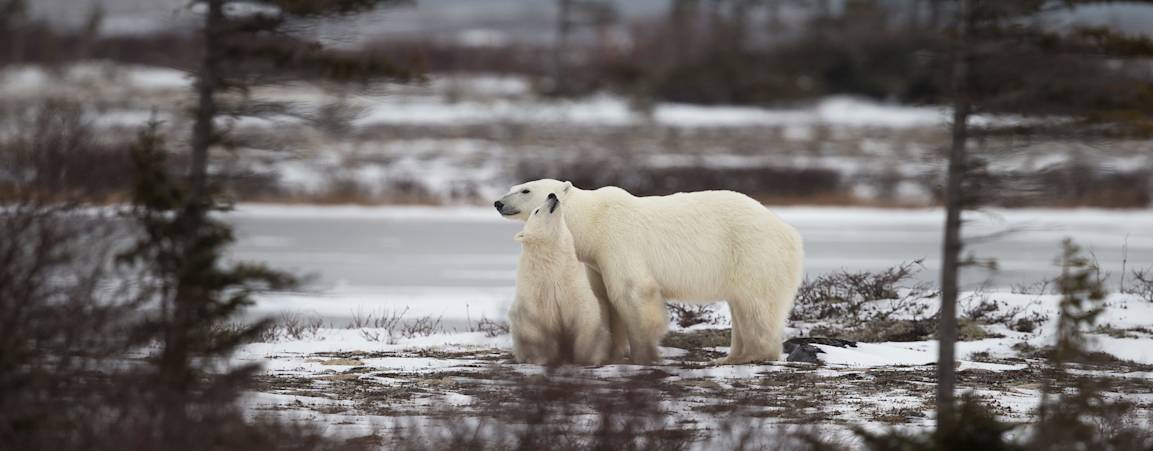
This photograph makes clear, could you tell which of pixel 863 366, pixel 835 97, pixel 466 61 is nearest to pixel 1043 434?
pixel 863 366

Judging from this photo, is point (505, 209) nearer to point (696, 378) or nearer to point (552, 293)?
point (552, 293)

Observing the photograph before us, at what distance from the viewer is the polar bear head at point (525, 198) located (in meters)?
7.65

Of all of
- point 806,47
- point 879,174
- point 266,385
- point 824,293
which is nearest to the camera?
point 266,385

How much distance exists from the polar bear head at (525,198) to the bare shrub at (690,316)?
7.14 ft

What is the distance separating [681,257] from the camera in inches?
300

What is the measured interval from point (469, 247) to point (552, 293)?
371 inches

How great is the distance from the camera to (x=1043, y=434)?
4305 mm

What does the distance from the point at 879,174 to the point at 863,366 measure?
1846 centimetres

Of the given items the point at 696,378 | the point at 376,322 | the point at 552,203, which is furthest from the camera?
the point at 376,322

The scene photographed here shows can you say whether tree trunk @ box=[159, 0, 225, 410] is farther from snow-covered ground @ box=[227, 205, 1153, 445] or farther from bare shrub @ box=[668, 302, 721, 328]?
bare shrub @ box=[668, 302, 721, 328]

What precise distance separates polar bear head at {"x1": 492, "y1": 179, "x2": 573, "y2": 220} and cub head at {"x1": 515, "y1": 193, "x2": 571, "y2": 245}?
47cm

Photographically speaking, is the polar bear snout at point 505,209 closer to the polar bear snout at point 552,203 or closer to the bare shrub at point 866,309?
the polar bear snout at point 552,203

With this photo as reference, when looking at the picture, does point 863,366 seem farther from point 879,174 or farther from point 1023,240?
point 879,174

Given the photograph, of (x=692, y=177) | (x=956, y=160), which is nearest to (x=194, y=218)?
(x=956, y=160)
